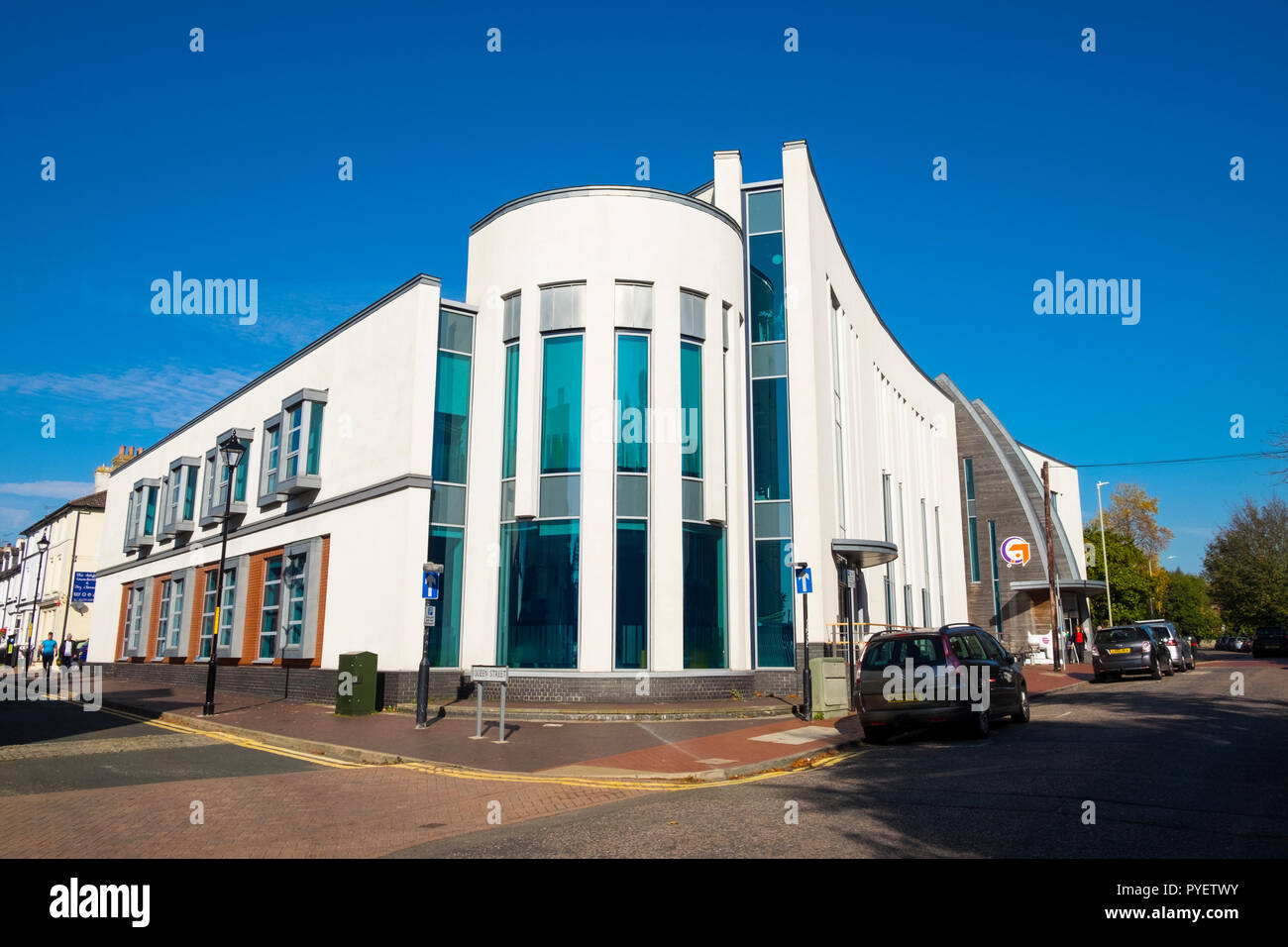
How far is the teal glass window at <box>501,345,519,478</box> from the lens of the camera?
2127 cm

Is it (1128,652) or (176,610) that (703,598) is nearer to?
(1128,652)

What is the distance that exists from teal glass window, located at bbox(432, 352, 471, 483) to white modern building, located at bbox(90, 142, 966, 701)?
0.06m

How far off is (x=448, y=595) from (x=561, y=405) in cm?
516

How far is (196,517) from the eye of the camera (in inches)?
1228

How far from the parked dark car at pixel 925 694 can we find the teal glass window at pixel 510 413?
403 inches

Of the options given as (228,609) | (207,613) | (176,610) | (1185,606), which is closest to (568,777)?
(228,609)

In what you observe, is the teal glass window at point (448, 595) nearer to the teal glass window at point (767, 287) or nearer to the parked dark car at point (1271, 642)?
the teal glass window at point (767, 287)

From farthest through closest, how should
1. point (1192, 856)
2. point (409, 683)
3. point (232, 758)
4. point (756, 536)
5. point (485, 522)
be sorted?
point (756, 536), point (485, 522), point (409, 683), point (232, 758), point (1192, 856)

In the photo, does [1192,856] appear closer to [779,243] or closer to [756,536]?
[756,536]

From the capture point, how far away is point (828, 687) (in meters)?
17.3

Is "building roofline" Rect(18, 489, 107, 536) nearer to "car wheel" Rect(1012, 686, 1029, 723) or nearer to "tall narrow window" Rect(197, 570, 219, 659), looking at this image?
"tall narrow window" Rect(197, 570, 219, 659)

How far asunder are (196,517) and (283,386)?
8.09m

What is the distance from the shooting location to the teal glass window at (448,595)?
799 inches
